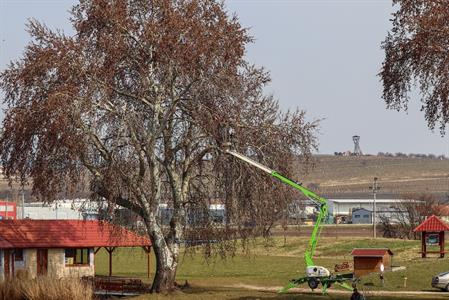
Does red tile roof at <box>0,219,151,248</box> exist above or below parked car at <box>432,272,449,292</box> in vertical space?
above

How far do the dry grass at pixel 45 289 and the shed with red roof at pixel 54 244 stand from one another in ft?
36.2

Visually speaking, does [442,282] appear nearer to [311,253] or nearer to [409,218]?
[311,253]

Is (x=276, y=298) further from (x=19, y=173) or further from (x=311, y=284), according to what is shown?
(x=19, y=173)

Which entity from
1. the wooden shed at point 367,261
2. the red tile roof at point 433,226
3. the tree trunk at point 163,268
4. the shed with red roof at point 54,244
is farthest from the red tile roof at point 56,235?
the red tile roof at point 433,226

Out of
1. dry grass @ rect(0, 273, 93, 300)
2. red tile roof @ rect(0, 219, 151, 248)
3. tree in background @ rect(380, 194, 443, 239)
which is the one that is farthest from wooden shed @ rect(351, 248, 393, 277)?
tree in background @ rect(380, 194, 443, 239)

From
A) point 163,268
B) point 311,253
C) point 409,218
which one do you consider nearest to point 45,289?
point 163,268

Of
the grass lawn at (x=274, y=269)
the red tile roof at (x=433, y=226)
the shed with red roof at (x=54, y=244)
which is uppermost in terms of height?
the red tile roof at (x=433, y=226)

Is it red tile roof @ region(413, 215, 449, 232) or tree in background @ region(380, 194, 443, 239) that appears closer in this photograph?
red tile roof @ region(413, 215, 449, 232)

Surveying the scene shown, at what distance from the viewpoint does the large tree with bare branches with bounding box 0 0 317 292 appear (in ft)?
137

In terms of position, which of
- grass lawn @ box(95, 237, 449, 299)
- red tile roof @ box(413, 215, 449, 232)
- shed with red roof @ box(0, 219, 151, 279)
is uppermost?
red tile roof @ box(413, 215, 449, 232)

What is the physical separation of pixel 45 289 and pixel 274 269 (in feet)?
89.9

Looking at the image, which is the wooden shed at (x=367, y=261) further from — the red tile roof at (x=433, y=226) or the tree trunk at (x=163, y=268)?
the red tile roof at (x=433, y=226)

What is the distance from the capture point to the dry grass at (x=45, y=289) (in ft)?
125

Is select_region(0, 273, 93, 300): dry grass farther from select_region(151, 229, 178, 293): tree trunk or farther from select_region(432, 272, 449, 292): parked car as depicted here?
select_region(432, 272, 449, 292): parked car
